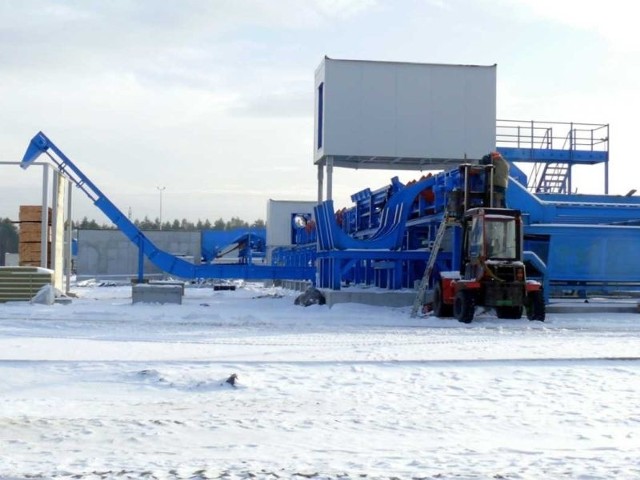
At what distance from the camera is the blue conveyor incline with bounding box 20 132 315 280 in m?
28.1

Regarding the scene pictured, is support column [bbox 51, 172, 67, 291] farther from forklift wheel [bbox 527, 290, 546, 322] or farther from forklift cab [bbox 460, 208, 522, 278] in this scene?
forklift wheel [bbox 527, 290, 546, 322]

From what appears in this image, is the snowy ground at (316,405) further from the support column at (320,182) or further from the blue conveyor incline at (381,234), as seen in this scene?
the support column at (320,182)

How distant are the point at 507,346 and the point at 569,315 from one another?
9.13m

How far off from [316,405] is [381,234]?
17073 millimetres

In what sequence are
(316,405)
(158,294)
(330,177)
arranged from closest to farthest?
(316,405)
(158,294)
(330,177)

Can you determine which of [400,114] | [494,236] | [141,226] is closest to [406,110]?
[400,114]

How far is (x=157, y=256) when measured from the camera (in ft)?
97.0

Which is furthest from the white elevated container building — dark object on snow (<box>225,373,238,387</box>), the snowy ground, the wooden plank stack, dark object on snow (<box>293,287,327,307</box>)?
dark object on snow (<box>225,373,238,387</box>)

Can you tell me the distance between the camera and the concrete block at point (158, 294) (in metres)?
25.6

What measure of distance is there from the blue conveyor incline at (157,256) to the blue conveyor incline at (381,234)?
139 inches

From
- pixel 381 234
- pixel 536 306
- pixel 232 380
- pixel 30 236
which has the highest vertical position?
pixel 381 234

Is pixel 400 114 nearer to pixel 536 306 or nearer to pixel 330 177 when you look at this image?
pixel 330 177

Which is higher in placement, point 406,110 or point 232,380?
point 406,110

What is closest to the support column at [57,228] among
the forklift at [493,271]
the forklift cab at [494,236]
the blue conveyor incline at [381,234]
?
the blue conveyor incline at [381,234]
